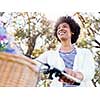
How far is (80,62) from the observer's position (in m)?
1.56

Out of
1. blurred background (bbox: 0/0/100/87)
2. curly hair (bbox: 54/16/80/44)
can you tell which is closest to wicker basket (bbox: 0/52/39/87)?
blurred background (bbox: 0/0/100/87)

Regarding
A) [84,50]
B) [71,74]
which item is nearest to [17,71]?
[71,74]

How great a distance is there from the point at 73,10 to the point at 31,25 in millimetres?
306

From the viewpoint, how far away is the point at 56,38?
1598 millimetres

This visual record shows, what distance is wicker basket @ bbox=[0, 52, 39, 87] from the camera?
5.02 ft

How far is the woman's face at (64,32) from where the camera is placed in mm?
1605

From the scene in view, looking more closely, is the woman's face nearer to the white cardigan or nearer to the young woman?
the young woman

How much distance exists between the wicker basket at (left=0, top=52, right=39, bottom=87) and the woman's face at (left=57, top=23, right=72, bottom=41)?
264 mm

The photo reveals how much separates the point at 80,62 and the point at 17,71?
42 cm
